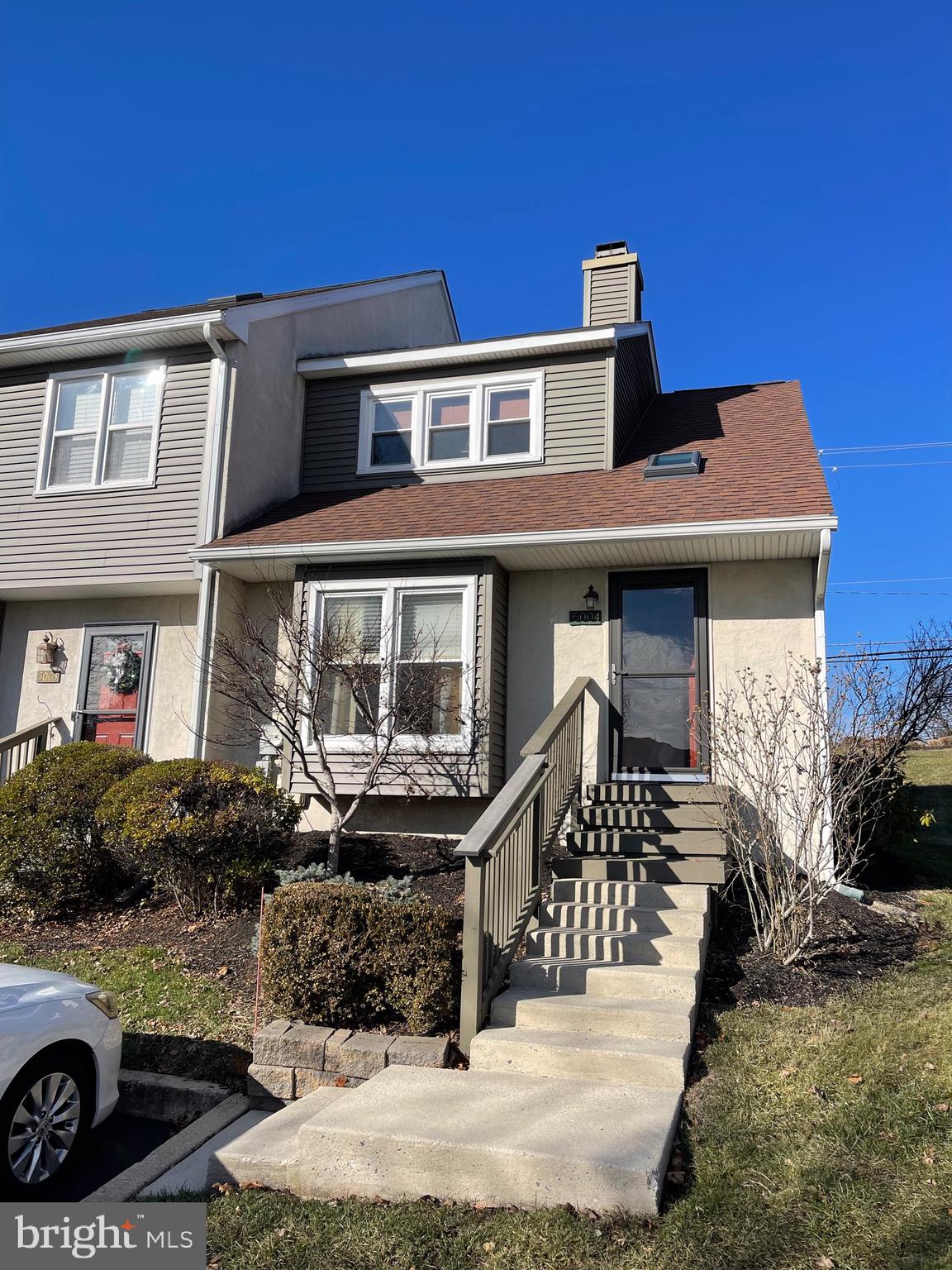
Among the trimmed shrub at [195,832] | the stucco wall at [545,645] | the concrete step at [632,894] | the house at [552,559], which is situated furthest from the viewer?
the stucco wall at [545,645]

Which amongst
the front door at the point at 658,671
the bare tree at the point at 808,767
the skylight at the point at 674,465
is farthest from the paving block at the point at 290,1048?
the skylight at the point at 674,465

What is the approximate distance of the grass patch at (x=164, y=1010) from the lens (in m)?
5.29

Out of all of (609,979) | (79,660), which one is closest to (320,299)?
(79,660)

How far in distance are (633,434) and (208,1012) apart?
8.40 m

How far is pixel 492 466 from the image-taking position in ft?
34.7

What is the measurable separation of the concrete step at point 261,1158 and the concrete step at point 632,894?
9.26 feet

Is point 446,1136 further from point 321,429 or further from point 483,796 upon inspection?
point 321,429

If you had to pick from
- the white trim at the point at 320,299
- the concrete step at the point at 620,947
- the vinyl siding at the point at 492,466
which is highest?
the white trim at the point at 320,299

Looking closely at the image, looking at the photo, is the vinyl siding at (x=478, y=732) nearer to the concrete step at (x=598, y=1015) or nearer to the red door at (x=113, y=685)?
the red door at (x=113, y=685)

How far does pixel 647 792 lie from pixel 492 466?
4.42m

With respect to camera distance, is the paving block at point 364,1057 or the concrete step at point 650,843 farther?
the concrete step at point 650,843

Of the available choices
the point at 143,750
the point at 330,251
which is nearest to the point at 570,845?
the point at 143,750

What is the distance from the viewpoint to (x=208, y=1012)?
5.71 meters

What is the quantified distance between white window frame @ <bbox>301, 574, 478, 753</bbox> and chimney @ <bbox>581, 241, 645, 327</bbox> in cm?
557
